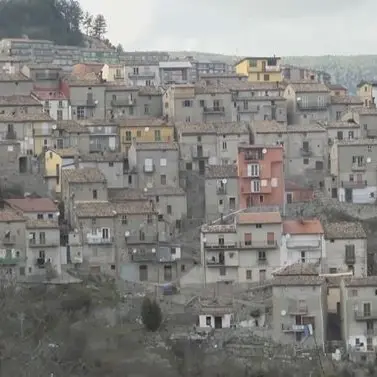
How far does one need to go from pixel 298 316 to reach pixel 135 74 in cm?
2102

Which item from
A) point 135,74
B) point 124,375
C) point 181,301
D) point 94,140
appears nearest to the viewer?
point 124,375

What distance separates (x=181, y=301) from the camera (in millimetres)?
41812

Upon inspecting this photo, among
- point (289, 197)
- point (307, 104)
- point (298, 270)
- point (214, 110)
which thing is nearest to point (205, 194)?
point (289, 197)

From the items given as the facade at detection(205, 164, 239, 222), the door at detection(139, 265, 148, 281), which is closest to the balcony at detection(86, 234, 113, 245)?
the door at detection(139, 265, 148, 281)

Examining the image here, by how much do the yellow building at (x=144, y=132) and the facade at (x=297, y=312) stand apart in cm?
982

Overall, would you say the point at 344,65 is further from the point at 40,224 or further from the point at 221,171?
the point at 40,224

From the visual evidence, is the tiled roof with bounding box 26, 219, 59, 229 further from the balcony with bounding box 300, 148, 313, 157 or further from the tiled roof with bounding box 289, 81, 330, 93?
the tiled roof with bounding box 289, 81, 330, 93

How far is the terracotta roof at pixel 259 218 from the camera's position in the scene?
42.8m

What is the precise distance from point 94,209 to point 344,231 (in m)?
6.49

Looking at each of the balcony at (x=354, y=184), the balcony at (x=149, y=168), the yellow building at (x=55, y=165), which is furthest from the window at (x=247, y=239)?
the yellow building at (x=55, y=165)

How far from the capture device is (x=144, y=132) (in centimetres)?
4950

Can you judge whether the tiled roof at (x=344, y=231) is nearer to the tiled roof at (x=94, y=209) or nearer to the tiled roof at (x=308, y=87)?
the tiled roof at (x=94, y=209)

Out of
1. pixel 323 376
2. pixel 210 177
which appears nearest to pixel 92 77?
pixel 210 177

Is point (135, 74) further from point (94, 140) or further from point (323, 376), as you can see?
point (323, 376)
